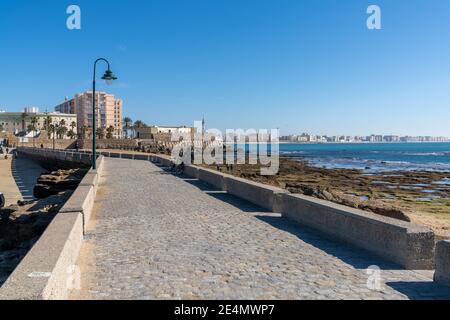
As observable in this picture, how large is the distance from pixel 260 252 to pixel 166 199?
686 cm

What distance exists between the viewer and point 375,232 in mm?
7027

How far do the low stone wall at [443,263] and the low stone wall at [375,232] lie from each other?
→ 628 mm

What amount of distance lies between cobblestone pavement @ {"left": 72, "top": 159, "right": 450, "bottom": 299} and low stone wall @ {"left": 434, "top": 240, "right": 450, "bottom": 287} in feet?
0.46

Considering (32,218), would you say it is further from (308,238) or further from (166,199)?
(308,238)

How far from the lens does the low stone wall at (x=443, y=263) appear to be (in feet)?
17.9

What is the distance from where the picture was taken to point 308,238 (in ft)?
27.1

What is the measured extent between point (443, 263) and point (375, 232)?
1.57 metres

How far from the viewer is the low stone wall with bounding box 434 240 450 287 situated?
5445 mm

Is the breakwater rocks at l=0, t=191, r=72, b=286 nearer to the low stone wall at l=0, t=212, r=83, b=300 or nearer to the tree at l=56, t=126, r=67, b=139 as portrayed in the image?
the low stone wall at l=0, t=212, r=83, b=300

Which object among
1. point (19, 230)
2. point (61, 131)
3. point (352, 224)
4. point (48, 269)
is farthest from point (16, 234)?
point (61, 131)

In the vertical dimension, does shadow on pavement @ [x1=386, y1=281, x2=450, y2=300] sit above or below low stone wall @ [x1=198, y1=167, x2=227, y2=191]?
below

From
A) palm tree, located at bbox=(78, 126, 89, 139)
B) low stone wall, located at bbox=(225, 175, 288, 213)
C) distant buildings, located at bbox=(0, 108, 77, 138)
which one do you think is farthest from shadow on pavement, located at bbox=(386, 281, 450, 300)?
distant buildings, located at bbox=(0, 108, 77, 138)

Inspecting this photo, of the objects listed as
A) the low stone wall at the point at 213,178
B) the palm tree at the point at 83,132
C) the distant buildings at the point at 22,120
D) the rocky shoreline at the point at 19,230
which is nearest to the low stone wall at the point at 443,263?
the rocky shoreline at the point at 19,230

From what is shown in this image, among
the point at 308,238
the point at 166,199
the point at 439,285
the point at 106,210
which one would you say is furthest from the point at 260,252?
the point at 166,199
